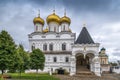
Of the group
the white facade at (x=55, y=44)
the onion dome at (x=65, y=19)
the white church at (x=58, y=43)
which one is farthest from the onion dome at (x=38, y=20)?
the onion dome at (x=65, y=19)

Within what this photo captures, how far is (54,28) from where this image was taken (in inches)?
2047

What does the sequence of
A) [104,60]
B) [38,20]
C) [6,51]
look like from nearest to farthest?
[6,51], [38,20], [104,60]

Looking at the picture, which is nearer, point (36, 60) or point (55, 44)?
point (36, 60)

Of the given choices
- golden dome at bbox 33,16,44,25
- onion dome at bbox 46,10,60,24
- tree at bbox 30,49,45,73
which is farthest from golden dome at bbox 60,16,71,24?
tree at bbox 30,49,45,73

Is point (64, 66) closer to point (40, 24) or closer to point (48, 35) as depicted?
point (48, 35)

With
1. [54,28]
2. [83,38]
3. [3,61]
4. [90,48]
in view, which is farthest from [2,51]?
[54,28]

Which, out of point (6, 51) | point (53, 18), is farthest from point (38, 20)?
point (6, 51)

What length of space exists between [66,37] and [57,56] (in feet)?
17.8

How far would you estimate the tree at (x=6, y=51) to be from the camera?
858 inches

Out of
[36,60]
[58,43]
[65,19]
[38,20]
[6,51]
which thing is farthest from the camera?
[38,20]

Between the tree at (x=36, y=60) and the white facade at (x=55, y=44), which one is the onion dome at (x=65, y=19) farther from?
the tree at (x=36, y=60)

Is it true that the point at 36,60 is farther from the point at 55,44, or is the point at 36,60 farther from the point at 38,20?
the point at 38,20

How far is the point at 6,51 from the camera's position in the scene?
22.2 metres

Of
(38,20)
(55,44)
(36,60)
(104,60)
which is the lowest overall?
(104,60)
